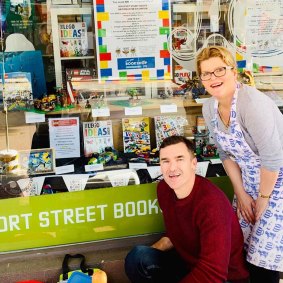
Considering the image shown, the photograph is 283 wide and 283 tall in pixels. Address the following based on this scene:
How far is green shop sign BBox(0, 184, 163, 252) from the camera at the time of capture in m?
3.14

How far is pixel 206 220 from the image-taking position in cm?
234

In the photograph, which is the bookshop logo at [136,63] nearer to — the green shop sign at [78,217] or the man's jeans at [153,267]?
the green shop sign at [78,217]

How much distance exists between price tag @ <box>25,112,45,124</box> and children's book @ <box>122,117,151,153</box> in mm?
545

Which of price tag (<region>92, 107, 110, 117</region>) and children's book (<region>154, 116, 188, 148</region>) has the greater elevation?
price tag (<region>92, 107, 110, 117</region>)

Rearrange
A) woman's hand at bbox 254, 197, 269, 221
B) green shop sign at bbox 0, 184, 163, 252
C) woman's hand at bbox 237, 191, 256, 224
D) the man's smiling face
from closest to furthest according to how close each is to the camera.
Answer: the man's smiling face, woman's hand at bbox 254, 197, 269, 221, woman's hand at bbox 237, 191, 256, 224, green shop sign at bbox 0, 184, 163, 252

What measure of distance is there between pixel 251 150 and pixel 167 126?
1000mm

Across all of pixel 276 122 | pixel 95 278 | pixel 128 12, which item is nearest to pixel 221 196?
pixel 276 122

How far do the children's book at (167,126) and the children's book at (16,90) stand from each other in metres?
0.88

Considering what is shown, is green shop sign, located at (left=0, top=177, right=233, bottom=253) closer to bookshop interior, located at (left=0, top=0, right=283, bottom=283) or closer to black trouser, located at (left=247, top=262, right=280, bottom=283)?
bookshop interior, located at (left=0, top=0, right=283, bottom=283)

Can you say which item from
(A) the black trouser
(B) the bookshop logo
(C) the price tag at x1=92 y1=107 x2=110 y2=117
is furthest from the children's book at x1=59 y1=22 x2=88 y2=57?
(A) the black trouser

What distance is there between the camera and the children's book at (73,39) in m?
3.29

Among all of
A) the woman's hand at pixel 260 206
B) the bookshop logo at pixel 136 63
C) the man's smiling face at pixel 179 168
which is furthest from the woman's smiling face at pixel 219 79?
the bookshop logo at pixel 136 63

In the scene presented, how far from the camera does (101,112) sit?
342 centimetres

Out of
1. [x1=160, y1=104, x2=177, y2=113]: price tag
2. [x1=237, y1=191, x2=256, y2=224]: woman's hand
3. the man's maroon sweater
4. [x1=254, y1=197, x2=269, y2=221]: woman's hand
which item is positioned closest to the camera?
the man's maroon sweater
